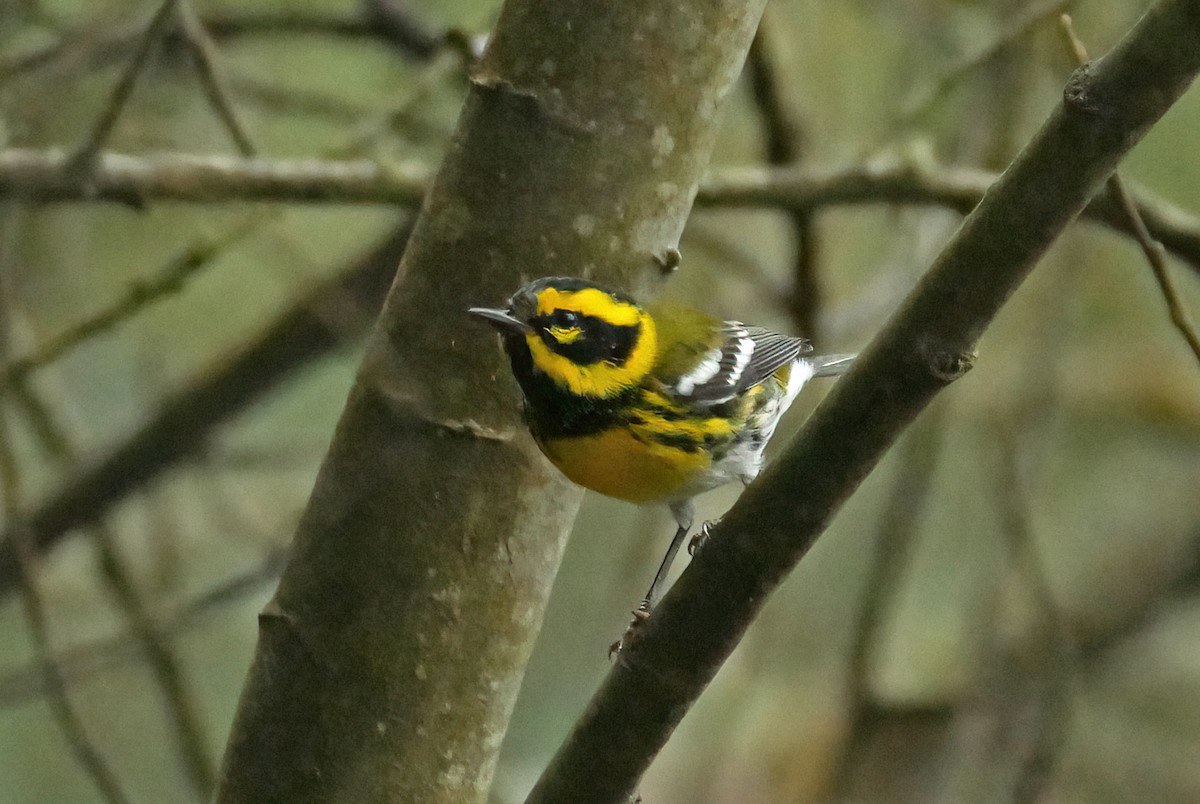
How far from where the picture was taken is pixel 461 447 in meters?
1.93

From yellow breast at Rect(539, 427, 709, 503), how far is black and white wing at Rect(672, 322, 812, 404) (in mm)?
144

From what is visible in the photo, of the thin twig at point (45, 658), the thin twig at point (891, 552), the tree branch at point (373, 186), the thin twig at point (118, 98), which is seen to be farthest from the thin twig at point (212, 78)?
the thin twig at point (891, 552)

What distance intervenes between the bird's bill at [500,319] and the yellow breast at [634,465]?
0.33 m

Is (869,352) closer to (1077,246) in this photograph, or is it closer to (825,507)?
(825,507)

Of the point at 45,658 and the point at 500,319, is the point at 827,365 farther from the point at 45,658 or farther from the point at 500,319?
the point at 45,658

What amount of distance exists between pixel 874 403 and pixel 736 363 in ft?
4.80

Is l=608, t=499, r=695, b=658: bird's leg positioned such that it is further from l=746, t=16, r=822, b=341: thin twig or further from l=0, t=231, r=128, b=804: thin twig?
l=0, t=231, r=128, b=804: thin twig

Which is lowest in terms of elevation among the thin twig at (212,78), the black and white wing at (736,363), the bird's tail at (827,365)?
the thin twig at (212,78)

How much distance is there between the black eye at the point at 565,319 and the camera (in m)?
2.18

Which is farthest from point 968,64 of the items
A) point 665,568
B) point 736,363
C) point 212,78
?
point 212,78

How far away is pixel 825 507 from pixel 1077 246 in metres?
3.24

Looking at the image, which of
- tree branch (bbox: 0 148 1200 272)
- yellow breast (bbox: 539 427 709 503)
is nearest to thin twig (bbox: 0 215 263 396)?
tree branch (bbox: 0 148 1200 272)

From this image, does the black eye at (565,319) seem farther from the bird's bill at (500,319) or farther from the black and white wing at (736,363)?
the black and white wing at (736,363)

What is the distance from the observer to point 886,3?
4961mm
